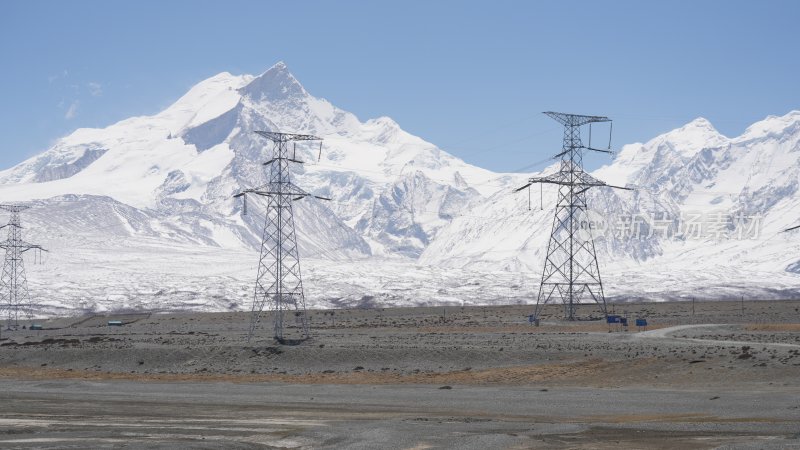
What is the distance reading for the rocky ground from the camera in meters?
39.3

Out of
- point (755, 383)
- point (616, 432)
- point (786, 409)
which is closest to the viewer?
point (616, 432)

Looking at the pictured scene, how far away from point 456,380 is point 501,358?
368 inches

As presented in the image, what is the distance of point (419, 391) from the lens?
5759cm

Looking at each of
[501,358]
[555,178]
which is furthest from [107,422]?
[555,178]

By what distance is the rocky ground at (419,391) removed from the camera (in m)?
39.3

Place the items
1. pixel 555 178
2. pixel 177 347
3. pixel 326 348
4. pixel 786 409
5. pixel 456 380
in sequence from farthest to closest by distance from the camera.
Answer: pixel 555 178 → pixel 177 347 → pixel 326 348 → pixel 456 380 → pixel 786 409

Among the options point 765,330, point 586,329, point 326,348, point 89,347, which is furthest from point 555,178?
point 89,347

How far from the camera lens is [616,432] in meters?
38.8

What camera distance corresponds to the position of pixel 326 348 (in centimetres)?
8025

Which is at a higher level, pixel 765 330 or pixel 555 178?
pixel 555 178

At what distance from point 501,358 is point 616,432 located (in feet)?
110

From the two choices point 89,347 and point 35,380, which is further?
point 89,347

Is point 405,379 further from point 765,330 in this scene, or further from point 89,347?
point 765,330

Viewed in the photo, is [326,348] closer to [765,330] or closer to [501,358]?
[501,358]
